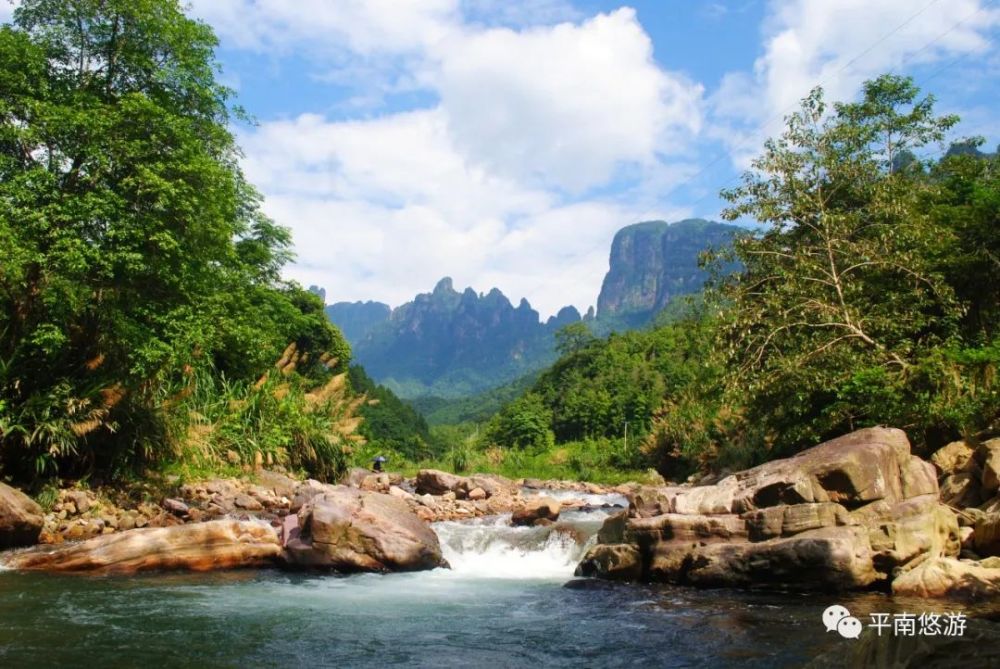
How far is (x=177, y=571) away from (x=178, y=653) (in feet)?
12.2

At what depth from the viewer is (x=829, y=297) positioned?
41.1ft

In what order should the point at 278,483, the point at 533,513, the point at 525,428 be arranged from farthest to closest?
the point at 525,428 → the point at 278,483 → the point at 533,513

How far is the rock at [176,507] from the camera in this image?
11496 mm

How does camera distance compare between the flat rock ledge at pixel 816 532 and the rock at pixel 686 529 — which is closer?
the flat rock ledge at pixel 816 532

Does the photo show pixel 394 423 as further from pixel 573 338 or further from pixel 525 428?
pixel 573 338

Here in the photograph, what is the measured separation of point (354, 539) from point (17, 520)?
423 cm

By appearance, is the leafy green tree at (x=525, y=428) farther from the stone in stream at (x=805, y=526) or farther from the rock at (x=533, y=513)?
the stone in stream at (x=805, y=526)

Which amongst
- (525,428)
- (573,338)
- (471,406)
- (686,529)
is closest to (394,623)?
(686,529)

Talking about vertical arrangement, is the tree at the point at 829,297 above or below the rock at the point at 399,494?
above

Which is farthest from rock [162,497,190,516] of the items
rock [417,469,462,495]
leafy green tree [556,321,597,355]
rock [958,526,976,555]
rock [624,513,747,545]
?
leafy green tree [556,321,597,355]

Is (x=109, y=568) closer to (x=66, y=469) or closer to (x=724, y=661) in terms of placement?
(x=66, y=469)

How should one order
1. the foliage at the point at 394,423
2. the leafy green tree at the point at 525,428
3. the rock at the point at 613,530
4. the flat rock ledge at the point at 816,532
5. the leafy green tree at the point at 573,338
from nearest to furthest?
1. the flat rock ledge at the point at 816,532
2. the rock at the point at 613,530
3. the leafy green tree at the point at 525,428
4. the foliage at the point at 394,423
5. the leafy green tree at the point at 573,338

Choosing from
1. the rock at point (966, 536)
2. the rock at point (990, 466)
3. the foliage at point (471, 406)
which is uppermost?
the foliage at point (471, 406)

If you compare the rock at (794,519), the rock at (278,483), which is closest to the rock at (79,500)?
the rock at (278,483)
